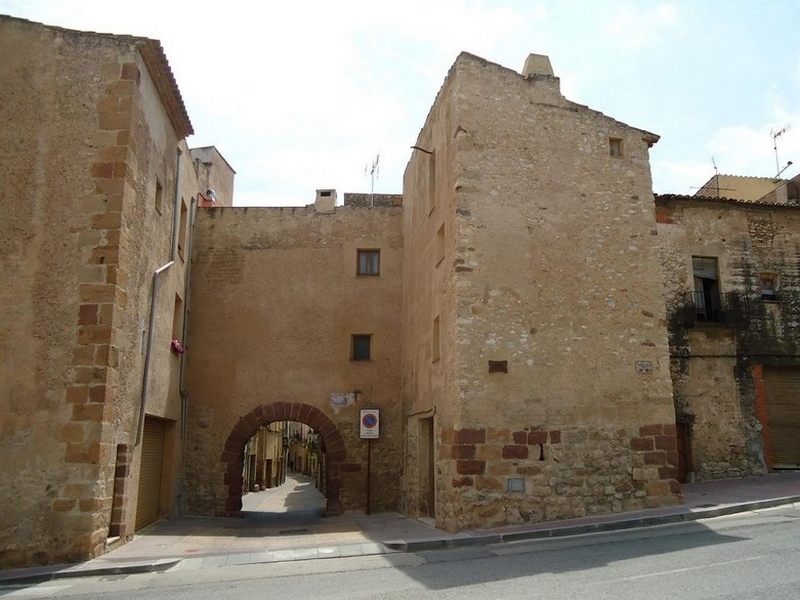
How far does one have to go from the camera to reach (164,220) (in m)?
12.3

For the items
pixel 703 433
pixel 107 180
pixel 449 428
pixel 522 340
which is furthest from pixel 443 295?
pixel 703 433

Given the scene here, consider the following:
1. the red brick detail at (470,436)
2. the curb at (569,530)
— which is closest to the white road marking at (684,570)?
the curb at (569,530)

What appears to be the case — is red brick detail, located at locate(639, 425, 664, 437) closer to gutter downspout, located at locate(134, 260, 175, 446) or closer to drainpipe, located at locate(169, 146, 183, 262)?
gutter downspout, located at locate(134, 260, 175, 446)

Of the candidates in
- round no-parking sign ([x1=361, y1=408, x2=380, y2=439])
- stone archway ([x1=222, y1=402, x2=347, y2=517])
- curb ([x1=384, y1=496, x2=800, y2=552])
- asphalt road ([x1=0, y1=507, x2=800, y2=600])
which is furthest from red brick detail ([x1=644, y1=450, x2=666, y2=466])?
stone archway ([x1=222, y1=402, x2=347, y2=517])

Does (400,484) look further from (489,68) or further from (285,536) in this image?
(489,68)

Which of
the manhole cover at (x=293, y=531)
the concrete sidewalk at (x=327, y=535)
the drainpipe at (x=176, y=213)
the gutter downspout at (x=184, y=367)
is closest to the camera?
the concrete sidewalk at (x=327, y=535)

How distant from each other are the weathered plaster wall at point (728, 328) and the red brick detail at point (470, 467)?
695cm

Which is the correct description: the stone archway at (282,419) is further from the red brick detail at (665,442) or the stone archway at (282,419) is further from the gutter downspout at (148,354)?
the red brick detail at (665,442)

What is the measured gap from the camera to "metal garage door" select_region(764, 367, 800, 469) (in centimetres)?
1579

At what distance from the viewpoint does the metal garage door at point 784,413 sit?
15789 millimetres

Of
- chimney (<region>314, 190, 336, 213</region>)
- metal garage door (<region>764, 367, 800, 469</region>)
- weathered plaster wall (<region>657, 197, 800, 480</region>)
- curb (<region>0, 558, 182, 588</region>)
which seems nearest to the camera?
curb (<region>0, 558, 182, 588</region>)

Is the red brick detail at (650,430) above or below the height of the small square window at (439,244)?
below

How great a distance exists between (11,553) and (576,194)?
10.3 meters

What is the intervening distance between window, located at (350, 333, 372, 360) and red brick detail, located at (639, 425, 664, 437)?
6354 mm
